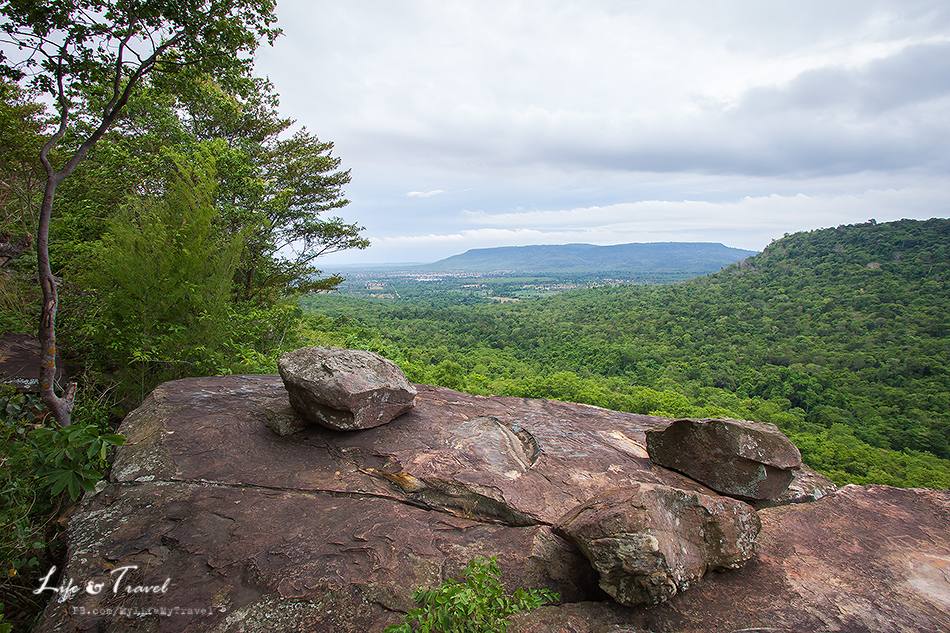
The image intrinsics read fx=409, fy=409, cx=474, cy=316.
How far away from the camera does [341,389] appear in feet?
18.1

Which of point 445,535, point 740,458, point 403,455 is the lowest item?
point 445,535

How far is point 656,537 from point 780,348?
50.6m

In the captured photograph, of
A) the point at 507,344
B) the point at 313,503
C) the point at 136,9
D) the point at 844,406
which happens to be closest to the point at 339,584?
the point at 313,503

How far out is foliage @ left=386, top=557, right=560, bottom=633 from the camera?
2771 millimetres

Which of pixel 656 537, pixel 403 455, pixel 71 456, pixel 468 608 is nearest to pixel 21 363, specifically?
pixel 71 456

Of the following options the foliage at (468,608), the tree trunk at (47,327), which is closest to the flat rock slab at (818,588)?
the foliage at (468,608)

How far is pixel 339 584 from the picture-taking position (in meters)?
3.54

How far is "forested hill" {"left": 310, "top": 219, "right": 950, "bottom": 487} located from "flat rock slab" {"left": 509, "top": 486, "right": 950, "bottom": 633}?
43.3 feet

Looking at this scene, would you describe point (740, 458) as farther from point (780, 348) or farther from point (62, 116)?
point (780, 348)

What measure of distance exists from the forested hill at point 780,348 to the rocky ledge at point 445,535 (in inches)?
437

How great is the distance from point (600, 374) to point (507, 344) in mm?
13039

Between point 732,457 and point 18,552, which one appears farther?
point 732,457

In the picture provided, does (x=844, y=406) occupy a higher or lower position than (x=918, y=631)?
lower

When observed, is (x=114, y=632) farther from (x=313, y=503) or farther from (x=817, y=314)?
(x=817, y=314)
